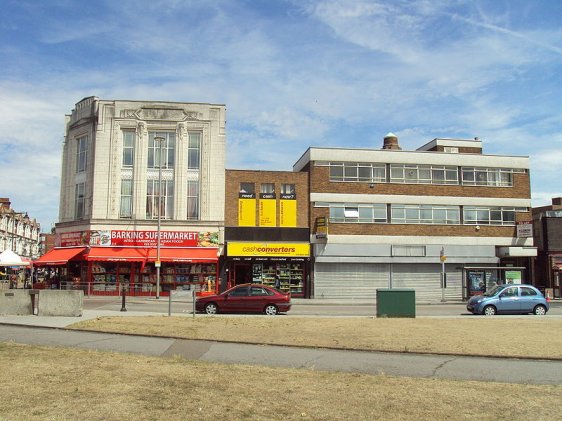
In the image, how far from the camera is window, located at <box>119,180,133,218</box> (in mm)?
40375

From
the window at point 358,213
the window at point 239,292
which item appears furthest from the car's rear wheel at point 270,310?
the window at point 358,213

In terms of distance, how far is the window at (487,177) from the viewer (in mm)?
44688

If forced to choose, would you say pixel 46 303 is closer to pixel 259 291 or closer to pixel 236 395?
pixel 259 291

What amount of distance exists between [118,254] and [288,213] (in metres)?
12.3

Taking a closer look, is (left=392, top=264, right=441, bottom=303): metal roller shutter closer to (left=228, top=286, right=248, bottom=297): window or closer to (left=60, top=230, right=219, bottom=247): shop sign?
(left=60, top=230, right=219, bottom=247): shop sign

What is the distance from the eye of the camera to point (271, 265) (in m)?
41.2

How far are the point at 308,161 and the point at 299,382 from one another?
113ft

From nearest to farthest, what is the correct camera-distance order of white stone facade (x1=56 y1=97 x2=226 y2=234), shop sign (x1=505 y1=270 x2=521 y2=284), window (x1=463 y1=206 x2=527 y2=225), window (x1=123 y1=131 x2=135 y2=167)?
shop sign (x1=505 y1=270 x2=521 y2=284), white stone facade (x1=56 y1=97 x2=226 y2=234), window (x1=123 y1=131 x2=135 y2=167), window (x1=463 y1=206 x2=527 y2=225)

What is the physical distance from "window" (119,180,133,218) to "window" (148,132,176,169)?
2.09 metres

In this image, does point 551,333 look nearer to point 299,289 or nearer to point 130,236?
point 299,289

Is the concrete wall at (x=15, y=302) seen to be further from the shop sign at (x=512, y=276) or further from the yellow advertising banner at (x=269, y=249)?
the shop sign at (x=512, y=276)

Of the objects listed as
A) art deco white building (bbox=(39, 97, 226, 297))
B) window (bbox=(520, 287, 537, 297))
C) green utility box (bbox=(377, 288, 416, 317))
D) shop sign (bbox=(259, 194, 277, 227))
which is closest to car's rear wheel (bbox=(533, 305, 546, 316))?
window (bbox=(520, 287, 537, 297))

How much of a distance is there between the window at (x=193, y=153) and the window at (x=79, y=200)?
8.05 m

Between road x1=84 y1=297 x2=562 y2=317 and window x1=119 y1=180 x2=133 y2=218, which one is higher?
window x1=119 y1=180 x2=133 y2=218
